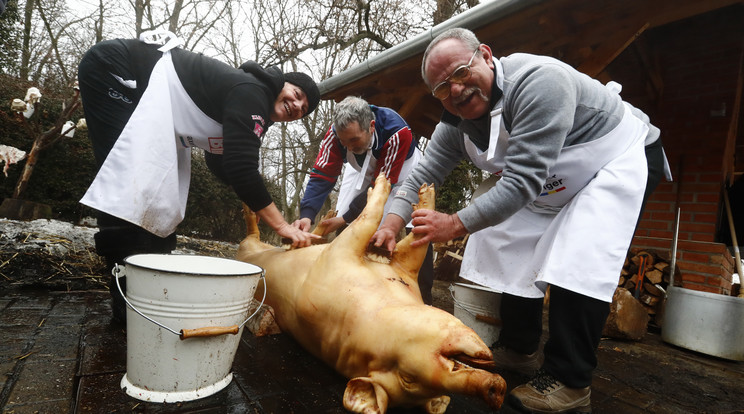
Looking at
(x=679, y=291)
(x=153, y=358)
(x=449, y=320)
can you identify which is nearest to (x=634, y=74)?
(x=679, y=291)

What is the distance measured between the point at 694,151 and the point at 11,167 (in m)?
9.31

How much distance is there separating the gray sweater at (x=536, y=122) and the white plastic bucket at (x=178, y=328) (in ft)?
3.33

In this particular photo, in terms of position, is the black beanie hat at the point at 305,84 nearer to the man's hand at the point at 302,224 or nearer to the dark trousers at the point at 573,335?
the man's hand at the point at 302,224

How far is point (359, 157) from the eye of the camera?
304cm

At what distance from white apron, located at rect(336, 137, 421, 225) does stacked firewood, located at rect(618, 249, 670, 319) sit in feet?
7.53

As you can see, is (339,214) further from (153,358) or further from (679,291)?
(679,291)

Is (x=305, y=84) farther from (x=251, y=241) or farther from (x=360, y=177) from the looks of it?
(x=251, y=241)

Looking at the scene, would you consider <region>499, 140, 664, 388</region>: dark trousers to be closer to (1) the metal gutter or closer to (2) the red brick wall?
(1) the metal gutter

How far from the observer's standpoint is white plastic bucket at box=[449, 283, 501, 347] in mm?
2205

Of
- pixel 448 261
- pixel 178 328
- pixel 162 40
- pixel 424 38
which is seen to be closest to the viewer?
pixel 178 328

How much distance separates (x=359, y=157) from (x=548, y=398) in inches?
82.1

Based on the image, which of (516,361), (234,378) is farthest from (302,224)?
(516,361)

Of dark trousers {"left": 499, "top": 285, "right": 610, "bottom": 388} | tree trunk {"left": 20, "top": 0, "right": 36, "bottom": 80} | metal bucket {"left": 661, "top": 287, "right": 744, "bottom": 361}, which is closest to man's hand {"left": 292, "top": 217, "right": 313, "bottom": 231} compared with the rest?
dark trousers {"left": 499, "top": 285, "right": 610, "bottom": 388}

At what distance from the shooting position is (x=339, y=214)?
3.22 metres
